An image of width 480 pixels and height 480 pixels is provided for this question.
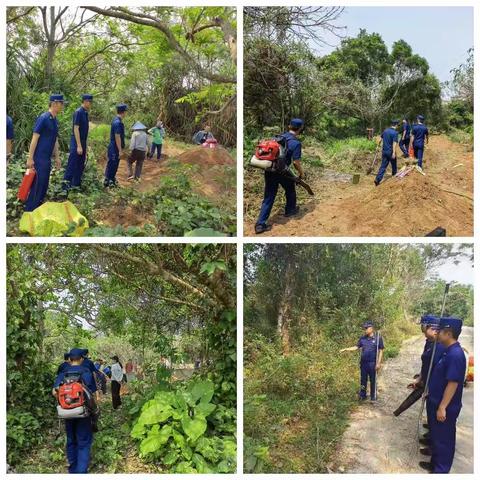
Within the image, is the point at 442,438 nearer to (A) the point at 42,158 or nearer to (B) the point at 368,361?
(B) the point at 368,361

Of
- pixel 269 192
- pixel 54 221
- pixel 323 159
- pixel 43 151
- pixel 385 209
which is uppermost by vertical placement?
pixel 323 159

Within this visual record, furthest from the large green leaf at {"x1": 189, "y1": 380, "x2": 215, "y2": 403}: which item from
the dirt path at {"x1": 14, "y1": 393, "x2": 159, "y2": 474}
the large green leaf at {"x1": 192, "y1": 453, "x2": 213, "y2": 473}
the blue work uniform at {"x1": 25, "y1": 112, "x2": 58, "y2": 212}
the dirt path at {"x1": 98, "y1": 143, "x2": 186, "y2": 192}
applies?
the blue work uniform at {"x1": 25, "y1": 112, "x2": 58, "y2": 212}

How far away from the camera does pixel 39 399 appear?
18.5ft

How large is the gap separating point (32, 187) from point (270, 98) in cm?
340

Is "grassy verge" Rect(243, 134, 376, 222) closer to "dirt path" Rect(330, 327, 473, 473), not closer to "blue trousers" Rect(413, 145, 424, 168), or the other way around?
"blue trousers" Rect(413, 145, 424, 168)

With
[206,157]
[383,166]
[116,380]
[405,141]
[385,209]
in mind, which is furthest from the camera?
[206,157]

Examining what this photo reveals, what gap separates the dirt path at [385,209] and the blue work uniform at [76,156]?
2.09 m

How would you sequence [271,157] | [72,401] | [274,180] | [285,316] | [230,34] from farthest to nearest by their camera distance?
[285,316]
[230,34]
[274,180]
[271,157]
[72,401]

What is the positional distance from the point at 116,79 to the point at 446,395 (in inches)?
222

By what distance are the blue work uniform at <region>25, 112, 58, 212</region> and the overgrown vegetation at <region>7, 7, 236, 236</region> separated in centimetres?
23

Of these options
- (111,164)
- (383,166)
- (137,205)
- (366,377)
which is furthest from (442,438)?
(111,164)

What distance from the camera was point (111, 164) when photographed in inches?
243

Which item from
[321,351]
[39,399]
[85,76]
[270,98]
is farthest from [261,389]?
[85,76]

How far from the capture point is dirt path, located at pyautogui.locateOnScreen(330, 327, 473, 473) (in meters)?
4.99
